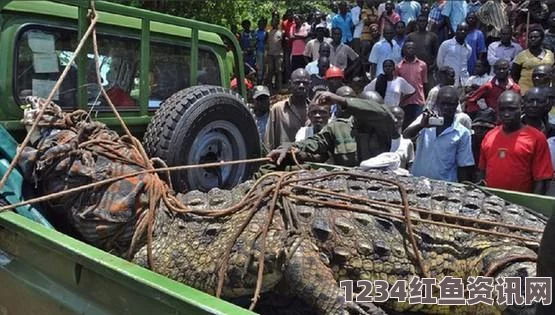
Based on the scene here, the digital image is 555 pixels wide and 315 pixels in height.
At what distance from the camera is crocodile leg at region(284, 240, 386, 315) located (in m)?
2.62

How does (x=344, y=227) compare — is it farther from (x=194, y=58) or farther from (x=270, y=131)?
(x=270, y=131)

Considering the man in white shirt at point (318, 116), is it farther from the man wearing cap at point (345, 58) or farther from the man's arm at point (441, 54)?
the man wearing cap at point (345, 58)

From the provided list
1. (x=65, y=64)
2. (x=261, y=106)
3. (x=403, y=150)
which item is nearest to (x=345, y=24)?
(x=261, y=106)

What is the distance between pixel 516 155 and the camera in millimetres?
4207

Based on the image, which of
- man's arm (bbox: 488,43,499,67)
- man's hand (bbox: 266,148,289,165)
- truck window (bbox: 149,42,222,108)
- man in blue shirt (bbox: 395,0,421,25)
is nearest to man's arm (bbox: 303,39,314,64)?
man in blue shirt (bbox: 395,0,421,25)

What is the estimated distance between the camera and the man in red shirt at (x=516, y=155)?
4.18 meters

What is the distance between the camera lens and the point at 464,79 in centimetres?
834

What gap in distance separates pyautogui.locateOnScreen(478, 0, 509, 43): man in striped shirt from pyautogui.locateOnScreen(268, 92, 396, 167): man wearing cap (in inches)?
208

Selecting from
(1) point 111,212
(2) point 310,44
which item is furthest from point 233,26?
(1) point 111,212

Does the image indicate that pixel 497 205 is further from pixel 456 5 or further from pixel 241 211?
pixel 456 5

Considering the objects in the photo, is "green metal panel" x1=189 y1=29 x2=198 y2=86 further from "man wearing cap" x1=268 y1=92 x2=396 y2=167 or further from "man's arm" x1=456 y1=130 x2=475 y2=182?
"man's arm" x1=456 y1=130 x2=475 y2=182

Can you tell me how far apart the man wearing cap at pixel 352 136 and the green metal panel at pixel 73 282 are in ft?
6.16

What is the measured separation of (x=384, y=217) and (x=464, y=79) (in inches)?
234

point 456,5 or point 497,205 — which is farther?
point 456,5
